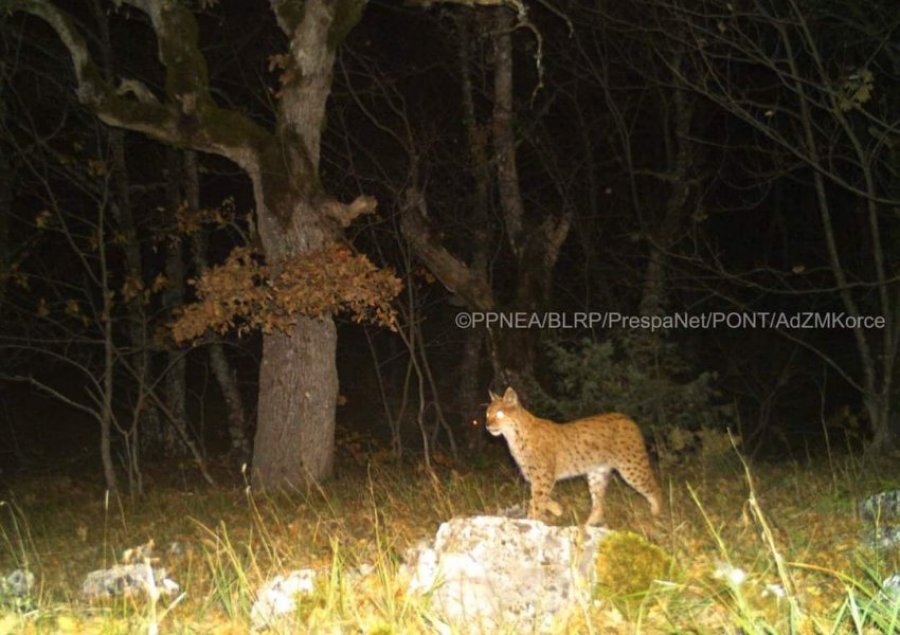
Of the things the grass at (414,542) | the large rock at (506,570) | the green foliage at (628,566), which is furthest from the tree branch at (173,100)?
the green foliage at (628,566)

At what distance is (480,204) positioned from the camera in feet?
62.5

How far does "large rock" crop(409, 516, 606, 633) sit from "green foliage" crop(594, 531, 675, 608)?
0.23ft

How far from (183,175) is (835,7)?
12.1m

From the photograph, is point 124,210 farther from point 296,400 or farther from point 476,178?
point 296,400

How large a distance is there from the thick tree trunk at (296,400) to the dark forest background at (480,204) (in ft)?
0.40

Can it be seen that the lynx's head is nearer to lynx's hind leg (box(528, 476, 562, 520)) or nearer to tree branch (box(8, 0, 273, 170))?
lynx's hind leg (box(528, 476, 562, 520))

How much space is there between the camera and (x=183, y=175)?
2027 cm

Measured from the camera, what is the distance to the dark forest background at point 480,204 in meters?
13.1

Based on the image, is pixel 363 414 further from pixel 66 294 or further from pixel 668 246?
pixel 668 246

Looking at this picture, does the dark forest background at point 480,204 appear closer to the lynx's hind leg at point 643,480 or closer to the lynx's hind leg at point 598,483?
the lynx's hind leg at point 598,483

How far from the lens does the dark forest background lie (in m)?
13.1

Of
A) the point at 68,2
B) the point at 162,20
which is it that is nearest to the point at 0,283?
the point at 162,20

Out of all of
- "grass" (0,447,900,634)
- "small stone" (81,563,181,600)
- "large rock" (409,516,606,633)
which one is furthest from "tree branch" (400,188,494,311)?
"large rock" (409,516,606,633)

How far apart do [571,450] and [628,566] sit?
4.47 metres
